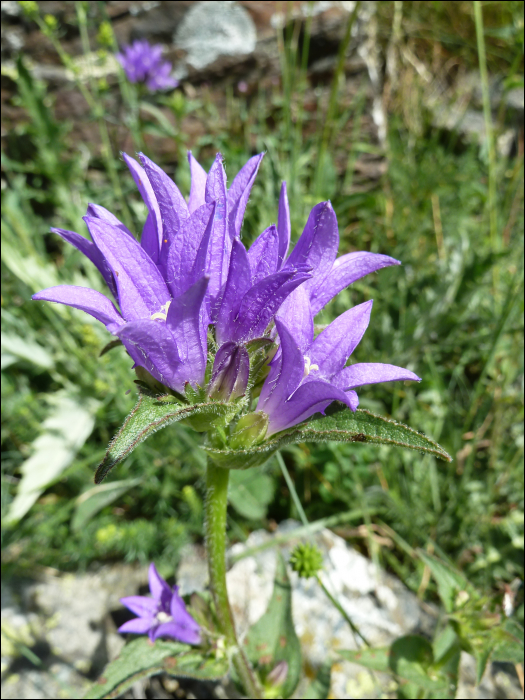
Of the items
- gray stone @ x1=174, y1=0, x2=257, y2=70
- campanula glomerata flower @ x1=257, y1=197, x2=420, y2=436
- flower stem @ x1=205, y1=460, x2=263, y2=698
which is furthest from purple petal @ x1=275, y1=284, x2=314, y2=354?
gray stone @ x1=174, y1=0, x2=257, y2=70

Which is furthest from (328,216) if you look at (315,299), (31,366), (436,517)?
(31,366)

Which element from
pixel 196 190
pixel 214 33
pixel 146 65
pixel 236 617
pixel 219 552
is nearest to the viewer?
pixel 196 190

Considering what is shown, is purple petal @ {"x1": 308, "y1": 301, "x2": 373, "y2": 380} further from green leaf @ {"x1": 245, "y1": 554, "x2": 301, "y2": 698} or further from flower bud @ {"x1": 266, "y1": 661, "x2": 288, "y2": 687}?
flower bud @ {"x1": 266, "y1": 661, "x2": 288, "y2": 687}

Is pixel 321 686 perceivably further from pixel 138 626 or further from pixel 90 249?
pixel 90 249

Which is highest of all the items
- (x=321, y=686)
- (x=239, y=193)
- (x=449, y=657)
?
(x=239, y=193)

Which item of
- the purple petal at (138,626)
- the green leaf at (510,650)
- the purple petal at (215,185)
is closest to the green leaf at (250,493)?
the purple petal at (138,626)

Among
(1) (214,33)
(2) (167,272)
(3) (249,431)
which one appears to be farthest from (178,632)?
(1) (214,33)

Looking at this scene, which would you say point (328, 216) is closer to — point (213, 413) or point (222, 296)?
point (222, 296)
